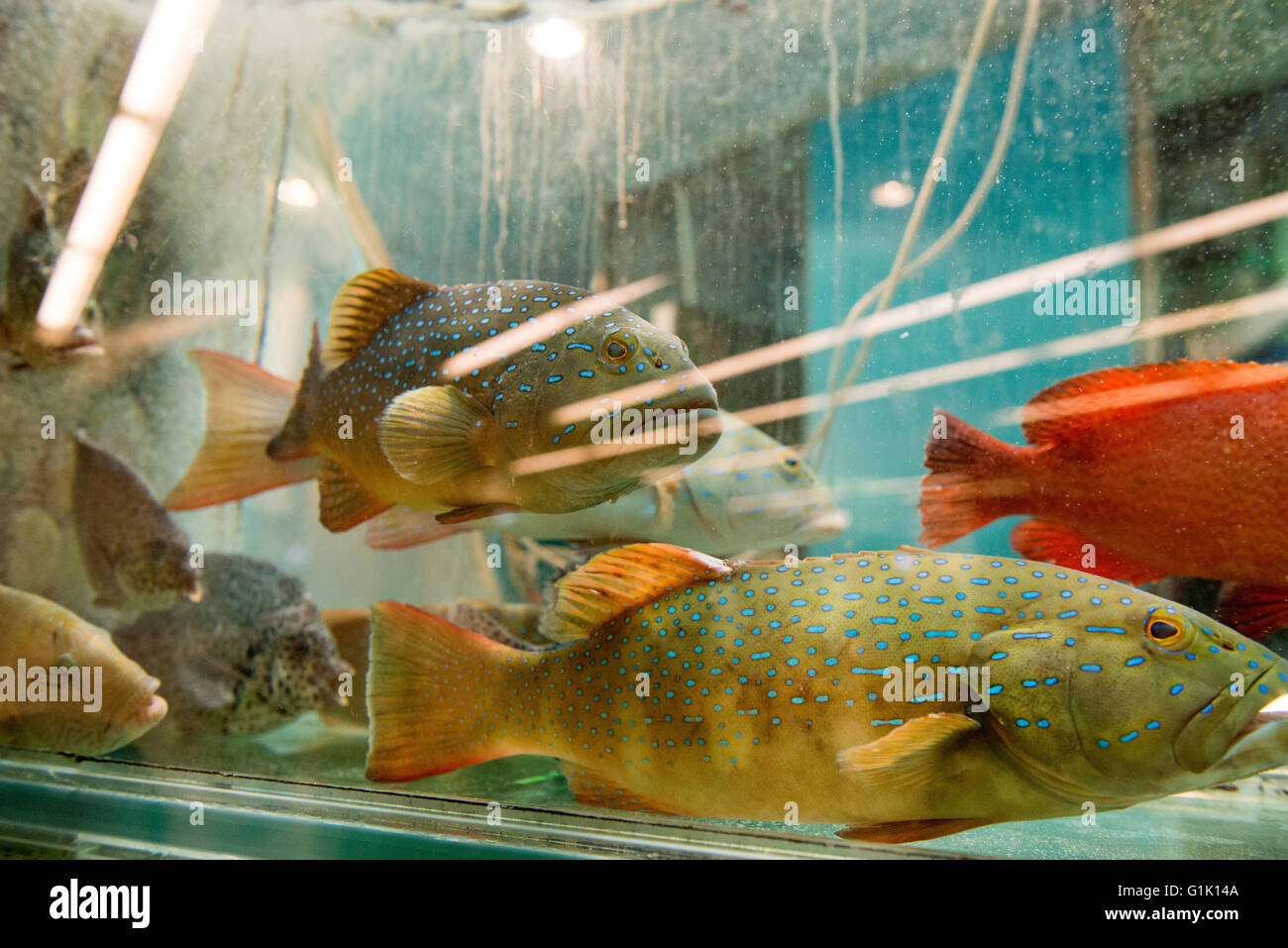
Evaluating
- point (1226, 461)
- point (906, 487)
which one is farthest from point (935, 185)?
point (1226, 461)

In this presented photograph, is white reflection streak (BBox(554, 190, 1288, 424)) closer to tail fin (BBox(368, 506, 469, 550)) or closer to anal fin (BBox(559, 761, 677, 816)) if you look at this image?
tail fin (BBox(368, 506, 469, 550))

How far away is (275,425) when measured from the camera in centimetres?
239

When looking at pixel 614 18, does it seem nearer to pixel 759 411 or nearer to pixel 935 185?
pixel 935 185

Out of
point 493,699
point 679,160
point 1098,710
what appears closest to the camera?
point 1098,710

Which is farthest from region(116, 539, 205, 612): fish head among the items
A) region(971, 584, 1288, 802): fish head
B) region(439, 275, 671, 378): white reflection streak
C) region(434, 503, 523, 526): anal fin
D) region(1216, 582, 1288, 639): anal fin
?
region(1216, 582, 1288, 639): anal fin

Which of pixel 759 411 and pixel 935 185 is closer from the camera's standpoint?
pixel 935 185

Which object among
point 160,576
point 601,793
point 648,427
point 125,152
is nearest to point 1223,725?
point 648,427

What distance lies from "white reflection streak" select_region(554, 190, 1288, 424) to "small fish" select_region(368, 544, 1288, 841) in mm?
1215

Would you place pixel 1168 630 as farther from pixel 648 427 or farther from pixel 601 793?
pixel 601 793

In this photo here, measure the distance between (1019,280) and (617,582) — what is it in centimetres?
199

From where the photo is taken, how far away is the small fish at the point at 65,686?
2477 mm

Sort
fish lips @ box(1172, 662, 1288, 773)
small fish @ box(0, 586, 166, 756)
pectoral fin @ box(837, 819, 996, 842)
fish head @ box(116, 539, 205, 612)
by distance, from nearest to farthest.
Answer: fish lips @ box(1172, 662, 1288, 773)
pectoral fin @ box(837, 819, 996, 842)
small fish @ box(0, 586, 166, 756)
fish head @ box(116, 539, 205, 612)

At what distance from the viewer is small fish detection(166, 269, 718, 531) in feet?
5.30

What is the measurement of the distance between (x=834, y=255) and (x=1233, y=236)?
52.3 inches
